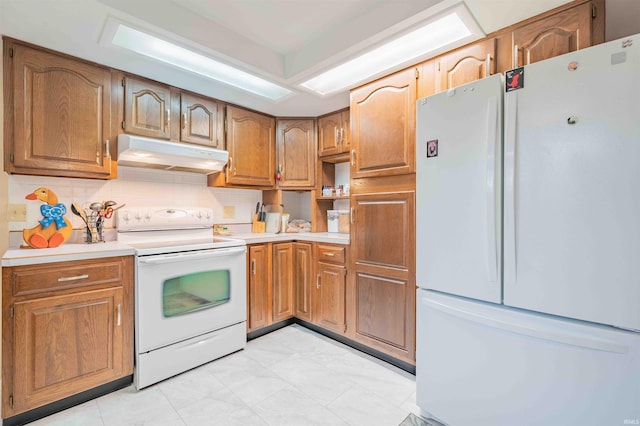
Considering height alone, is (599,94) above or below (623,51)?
below

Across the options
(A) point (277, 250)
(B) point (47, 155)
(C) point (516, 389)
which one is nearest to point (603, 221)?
A: (C) point (516, 389)

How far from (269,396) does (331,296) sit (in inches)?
37.2

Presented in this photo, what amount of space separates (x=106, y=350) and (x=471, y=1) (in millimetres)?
2872

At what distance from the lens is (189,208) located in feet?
8.54

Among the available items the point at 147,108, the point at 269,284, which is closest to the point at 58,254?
the point at 147,108

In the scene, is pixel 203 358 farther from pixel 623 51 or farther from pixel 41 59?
pixel 623 51

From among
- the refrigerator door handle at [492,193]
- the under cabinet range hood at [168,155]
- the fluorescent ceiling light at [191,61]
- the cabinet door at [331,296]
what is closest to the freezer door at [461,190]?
the refrigerator door handle at [492,193]

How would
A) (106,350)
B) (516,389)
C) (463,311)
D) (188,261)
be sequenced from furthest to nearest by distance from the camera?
(188,261)
(106,350)
(463,311)
(516,389)

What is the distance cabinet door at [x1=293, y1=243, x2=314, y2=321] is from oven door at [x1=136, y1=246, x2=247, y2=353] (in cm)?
58

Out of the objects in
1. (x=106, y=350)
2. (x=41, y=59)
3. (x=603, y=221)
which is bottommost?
(x=106, y=350)

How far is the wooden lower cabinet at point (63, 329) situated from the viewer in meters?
1.50

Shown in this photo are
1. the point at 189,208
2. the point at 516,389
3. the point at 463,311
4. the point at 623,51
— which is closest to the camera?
the point at 623,51

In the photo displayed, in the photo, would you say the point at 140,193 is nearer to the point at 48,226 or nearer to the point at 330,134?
the point at 48,226

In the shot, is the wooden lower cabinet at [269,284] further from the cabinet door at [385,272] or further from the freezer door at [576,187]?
the freezer door at [576,187]
